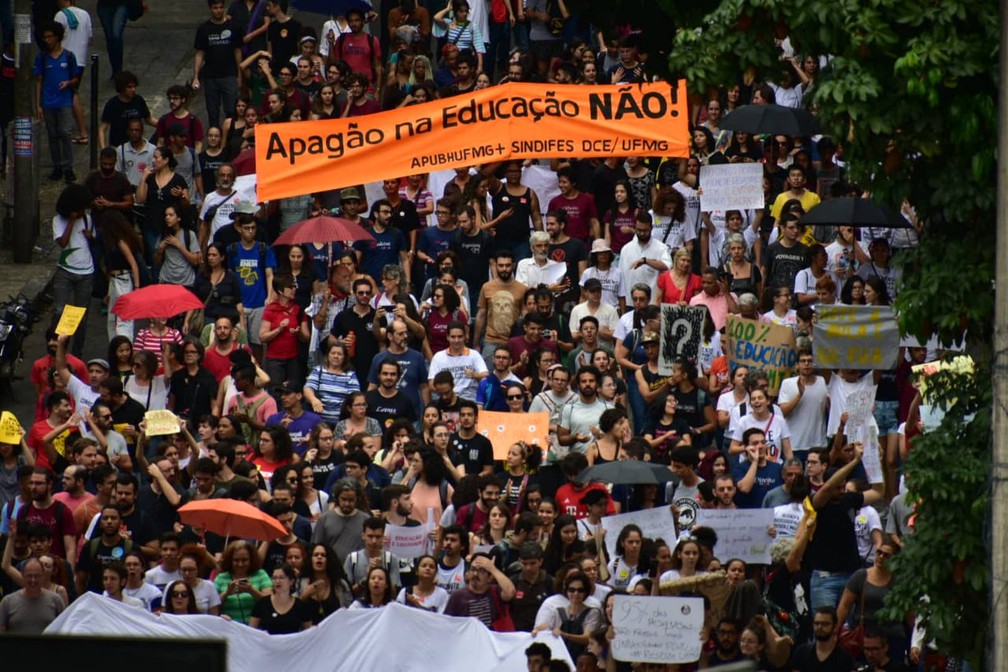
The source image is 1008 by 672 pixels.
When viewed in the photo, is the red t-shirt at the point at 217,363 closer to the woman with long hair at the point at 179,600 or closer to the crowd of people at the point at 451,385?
the crowd of people at the point at 451,385

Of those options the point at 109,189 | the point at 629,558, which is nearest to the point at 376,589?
the point at 629,558

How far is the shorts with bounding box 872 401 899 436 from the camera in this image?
55.9 feet

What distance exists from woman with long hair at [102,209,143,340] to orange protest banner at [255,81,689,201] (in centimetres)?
178

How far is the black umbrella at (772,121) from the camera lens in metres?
18.7

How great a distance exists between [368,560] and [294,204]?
7.03 m

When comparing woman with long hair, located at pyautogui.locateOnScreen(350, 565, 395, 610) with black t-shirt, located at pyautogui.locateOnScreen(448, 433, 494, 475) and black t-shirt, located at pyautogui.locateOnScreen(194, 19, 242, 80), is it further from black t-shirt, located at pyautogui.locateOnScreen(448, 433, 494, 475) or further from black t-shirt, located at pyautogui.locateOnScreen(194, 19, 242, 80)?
black t-shirt, located at pyautogui.locateOnScreen(194, 19, 242, 80)

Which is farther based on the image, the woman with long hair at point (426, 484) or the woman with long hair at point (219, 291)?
the woman with long hair at point (219, 291)

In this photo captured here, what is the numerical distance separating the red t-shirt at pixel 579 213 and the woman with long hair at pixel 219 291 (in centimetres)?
336

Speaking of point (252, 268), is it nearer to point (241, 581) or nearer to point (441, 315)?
point (441, 315)

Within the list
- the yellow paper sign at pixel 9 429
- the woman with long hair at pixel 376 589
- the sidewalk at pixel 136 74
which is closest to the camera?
the woman with long hair at pixel 376 589

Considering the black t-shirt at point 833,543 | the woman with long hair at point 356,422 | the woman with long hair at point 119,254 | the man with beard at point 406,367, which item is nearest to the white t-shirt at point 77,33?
the woman with long hair at point 119,254

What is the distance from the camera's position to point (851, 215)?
686 inches

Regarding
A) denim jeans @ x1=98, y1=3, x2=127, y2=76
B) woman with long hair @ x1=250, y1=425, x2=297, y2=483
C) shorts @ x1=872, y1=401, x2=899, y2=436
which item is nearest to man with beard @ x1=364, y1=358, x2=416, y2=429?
woman with long hair @ x1=250, y1=425, x2=297, y2=483

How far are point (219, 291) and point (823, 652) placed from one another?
8.04 meters
